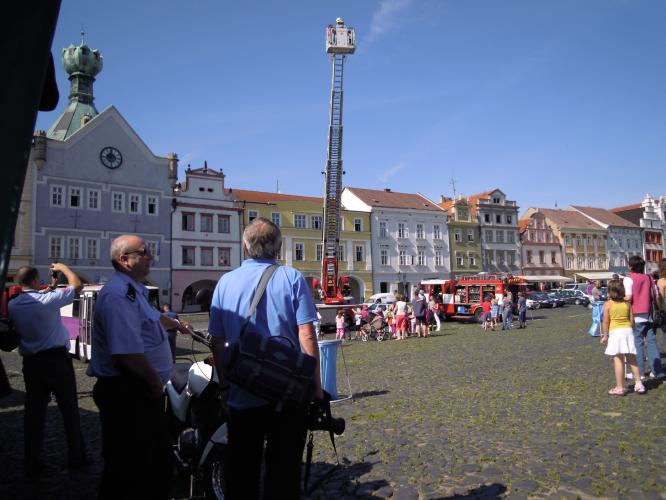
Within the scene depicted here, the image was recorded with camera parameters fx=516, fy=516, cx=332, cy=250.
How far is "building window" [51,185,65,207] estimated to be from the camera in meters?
38.0

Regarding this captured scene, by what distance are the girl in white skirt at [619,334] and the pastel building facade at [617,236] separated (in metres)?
77.6

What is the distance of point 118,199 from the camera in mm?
41312

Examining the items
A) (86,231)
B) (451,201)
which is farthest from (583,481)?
(451,201)

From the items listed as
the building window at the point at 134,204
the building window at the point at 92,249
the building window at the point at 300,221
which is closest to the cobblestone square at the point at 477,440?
the building window at the point at 92,249

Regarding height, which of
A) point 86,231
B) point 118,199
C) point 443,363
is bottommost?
point 443,363

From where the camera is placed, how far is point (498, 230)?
215ft

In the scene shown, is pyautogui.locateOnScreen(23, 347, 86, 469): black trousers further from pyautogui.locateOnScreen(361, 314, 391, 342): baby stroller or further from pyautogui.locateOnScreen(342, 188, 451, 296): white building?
pyautogui.locateOnScreen(342, 188, 451, 296): white building

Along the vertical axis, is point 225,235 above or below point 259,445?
above

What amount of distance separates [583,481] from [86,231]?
4080cm

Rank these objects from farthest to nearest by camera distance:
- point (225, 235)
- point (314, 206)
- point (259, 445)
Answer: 1. point (314, 206)
2. point (225, 235)
3. point (259, 445)

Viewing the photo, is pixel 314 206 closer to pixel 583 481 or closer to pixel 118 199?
pixel 118 199

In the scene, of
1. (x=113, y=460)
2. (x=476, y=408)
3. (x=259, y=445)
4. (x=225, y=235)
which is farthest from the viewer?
(x=225, y=235)

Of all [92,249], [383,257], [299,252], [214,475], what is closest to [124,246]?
[214,475]

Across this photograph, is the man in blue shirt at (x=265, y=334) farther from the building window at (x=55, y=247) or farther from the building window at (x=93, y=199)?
the building window at (x=93, y=199)
